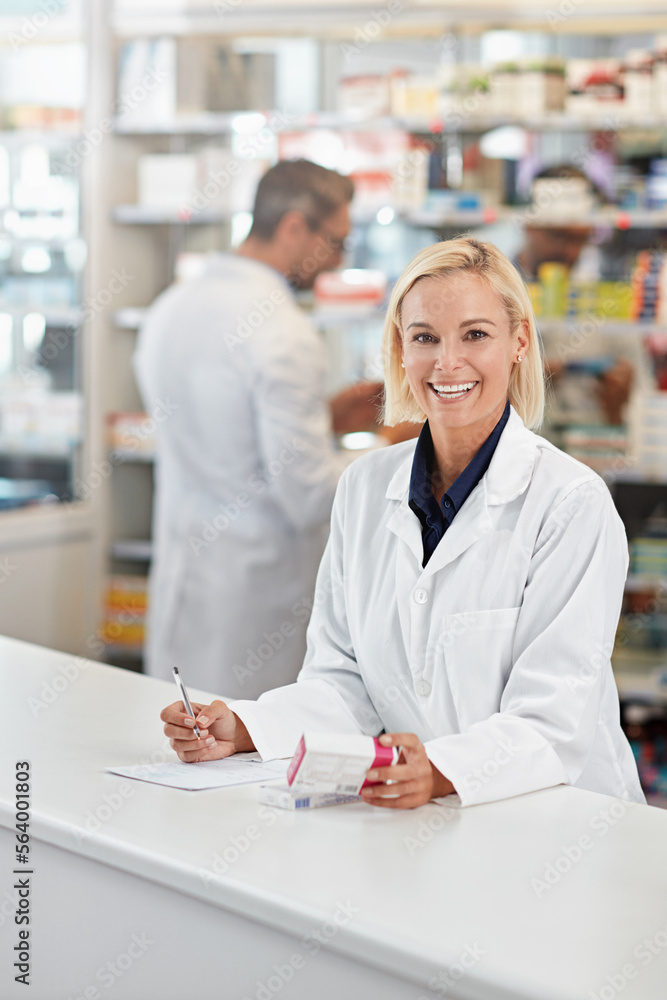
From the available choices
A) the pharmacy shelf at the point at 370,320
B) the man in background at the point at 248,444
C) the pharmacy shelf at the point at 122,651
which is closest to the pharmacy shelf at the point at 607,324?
the pharmacy shelf at the point at 370,320

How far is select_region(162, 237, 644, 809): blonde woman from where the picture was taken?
144cm

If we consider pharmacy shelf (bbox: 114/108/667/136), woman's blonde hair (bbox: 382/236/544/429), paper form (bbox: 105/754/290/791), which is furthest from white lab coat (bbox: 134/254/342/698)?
paper form (bbox: 105/754/290/791)

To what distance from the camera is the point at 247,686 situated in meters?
3.40

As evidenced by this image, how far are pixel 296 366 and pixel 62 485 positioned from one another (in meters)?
1.71

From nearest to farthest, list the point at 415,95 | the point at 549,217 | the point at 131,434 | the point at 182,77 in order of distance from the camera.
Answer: the point at 549,217
the point at 415,95
the point at 182,77
the point at 131,434

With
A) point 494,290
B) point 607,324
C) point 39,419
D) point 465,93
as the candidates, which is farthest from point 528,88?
Result: point 494,290

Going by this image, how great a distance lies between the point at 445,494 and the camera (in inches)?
62.9

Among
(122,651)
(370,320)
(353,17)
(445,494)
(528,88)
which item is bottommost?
(122,651)

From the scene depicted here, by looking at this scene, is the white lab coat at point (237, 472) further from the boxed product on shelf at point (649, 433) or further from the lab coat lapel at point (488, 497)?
the lab coat lapel at point (488, 497)

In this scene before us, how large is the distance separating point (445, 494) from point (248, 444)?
1.69 meters

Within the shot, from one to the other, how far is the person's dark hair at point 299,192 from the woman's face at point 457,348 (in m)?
1.62

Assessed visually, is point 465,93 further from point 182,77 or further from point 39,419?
point 39,419

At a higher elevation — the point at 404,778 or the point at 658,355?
Answer: the point at 658,355

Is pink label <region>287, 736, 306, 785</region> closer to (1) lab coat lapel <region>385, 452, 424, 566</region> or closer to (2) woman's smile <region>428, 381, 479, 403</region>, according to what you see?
(1) lab coat lapel <region>385, 452, 424, 566</region>
